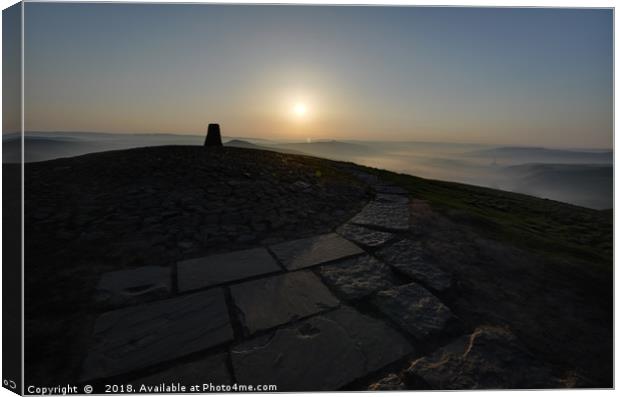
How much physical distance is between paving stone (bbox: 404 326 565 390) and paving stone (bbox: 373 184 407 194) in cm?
498

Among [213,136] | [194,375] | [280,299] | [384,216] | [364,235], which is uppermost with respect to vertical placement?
[213,136]

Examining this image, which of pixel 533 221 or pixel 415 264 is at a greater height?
pixel 533 221

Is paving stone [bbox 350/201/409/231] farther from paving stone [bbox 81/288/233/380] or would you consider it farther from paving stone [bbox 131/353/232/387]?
paving stone [bbox 131/353/232/387]

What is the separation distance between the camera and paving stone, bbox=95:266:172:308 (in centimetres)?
255

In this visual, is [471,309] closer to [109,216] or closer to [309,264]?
[309,264]

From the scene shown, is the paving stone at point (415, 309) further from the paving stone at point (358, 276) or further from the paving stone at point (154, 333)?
the paving stone at point (154, 333)

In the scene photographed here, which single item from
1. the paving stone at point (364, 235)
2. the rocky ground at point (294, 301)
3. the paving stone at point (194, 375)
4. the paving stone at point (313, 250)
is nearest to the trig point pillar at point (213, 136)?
the rocky ground at point (294, 301)

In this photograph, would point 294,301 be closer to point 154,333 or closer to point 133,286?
point 154,333

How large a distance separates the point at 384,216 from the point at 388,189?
92.5 inches

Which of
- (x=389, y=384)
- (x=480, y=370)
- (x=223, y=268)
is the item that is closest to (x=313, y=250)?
(x=223, y=268)

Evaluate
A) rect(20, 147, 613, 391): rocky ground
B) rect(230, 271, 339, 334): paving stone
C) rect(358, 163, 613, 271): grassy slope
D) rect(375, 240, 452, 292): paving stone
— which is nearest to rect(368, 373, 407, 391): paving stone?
rect(20, 147, 613, 391): rocky ground

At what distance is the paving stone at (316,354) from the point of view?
1.93 metres

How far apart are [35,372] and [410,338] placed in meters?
2.60

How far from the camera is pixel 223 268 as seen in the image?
3.15 meters
